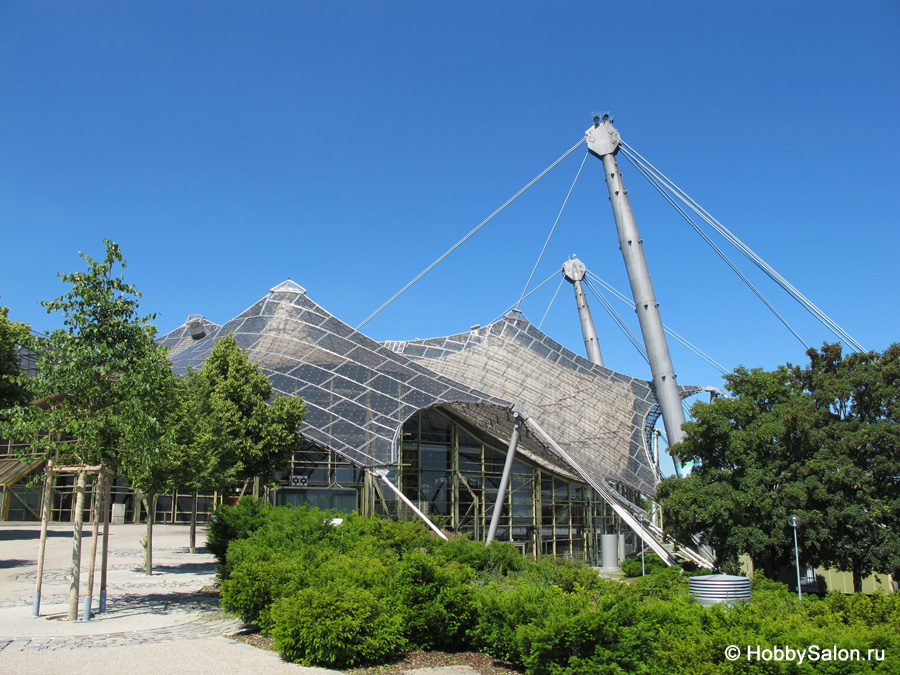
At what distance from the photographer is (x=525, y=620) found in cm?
908

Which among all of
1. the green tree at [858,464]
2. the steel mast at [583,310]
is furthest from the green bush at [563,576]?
the steel mast at [583,310]

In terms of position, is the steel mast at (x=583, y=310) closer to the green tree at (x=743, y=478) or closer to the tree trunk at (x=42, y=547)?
the green tree at (x=743, y=478)

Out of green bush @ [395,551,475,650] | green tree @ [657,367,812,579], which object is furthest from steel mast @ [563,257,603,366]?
green bush @ [395,551,475,650]

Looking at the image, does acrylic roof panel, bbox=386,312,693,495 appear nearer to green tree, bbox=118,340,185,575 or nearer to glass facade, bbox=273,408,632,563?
glass facade, bbox=273,408,632,563

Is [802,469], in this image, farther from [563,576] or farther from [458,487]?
[458,487]

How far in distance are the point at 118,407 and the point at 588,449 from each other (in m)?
28.7

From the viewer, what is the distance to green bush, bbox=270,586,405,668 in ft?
29.5

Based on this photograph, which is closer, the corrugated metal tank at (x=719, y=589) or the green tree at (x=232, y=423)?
the corrugated metal tank at (x=719, y=589)

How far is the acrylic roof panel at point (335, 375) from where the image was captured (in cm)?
2673

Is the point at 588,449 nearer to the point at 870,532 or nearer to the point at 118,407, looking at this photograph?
the point at 870,532

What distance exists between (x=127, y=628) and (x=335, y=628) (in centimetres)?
460

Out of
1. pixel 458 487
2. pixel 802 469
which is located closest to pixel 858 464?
pixel 802 469

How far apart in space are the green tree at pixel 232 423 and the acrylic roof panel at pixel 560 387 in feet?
60.7

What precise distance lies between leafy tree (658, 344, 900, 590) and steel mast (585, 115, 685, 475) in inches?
414
